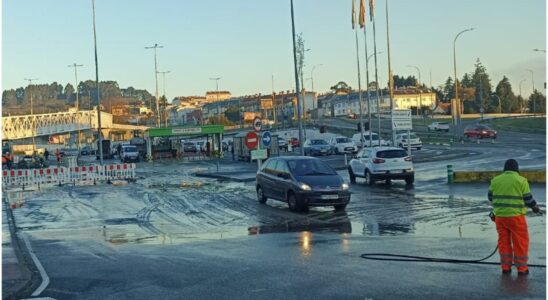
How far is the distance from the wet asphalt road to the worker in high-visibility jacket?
10.8 inches

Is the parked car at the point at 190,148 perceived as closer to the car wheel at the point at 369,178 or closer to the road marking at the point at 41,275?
the car wheel at the point at 369,178

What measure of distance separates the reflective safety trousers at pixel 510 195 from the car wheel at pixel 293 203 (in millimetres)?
9331

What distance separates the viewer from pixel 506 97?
15675cm

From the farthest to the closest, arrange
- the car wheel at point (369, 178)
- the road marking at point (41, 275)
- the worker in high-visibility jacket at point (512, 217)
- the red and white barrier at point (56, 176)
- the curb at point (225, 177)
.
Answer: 1. the red and white barrier at point (56, 176)
2. the curb at point (225, 177)
3. the car wheel at point (369, 178)
4. the worker in high-visibility jacket at point (512, 217)
5. the road marking at point (41, 275)

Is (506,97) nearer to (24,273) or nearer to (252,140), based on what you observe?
(252,140)

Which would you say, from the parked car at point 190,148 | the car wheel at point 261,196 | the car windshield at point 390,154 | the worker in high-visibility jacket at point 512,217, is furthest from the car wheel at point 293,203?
the parked car at point 190,148

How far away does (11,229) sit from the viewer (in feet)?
57.2

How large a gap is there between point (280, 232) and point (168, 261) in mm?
4256

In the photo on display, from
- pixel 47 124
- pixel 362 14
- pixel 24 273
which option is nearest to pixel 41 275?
pixel 24 273

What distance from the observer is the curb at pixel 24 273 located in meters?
9.16

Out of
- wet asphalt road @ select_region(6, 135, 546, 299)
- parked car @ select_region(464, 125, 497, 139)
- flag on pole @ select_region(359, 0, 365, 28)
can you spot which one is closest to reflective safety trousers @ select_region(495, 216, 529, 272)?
wet asphalt road @ select_region(6, 135, 546, 299)

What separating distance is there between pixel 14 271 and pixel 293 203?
9504mm

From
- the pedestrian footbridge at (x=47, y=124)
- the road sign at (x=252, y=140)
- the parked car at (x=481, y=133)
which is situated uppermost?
the pedestrian footbridge at (x=47, y=124)

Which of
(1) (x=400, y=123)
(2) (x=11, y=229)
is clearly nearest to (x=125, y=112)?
(1) (x=400, y=123)
